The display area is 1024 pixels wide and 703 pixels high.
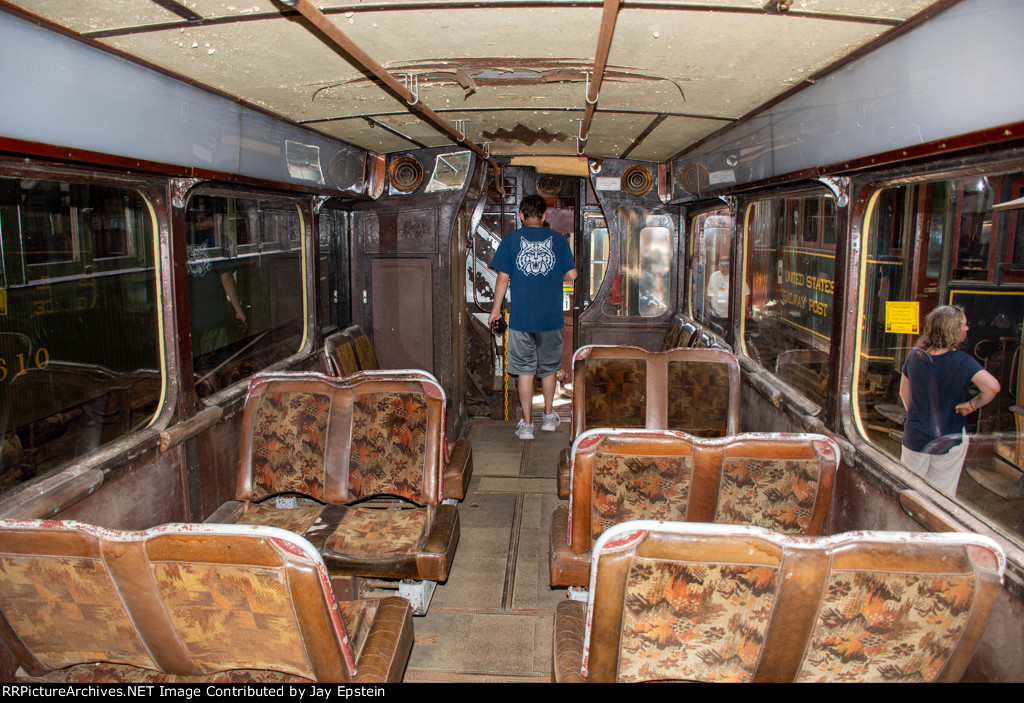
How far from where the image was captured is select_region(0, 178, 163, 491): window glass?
9.73 ft

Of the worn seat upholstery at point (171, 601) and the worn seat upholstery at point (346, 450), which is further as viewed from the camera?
the worn seat upholstery at point (346, 450)

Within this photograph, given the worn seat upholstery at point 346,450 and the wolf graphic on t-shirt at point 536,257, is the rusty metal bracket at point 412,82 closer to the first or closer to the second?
the worn seat upholstery at point 346,450

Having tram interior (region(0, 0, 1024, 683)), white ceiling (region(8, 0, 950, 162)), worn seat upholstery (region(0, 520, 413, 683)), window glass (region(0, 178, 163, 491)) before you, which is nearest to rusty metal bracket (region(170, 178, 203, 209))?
tram interior (region(0, 0, 1024, 683))

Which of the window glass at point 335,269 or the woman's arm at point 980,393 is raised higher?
the window glass at point 335,269

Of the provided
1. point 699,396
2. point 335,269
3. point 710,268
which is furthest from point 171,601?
point 710,268

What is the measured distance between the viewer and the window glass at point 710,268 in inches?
223

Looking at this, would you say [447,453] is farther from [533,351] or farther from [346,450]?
[533,351]

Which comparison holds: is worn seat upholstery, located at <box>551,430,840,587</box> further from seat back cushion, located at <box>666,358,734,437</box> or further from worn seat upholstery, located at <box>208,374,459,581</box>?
seat back cushion, located at <box>666,358,734,437</box>

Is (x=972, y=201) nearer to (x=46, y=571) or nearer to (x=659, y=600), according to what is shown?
(x=659, y=600)

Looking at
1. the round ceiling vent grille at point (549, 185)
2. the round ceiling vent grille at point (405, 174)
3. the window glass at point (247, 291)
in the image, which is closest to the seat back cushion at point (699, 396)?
the window glass at point (247, 291)

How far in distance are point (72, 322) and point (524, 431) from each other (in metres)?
3.36

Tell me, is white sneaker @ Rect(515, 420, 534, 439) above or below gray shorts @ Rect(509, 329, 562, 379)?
below

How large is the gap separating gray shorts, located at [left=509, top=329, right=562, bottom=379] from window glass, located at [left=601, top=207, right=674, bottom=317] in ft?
3.65

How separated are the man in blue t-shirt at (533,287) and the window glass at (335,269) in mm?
1363
